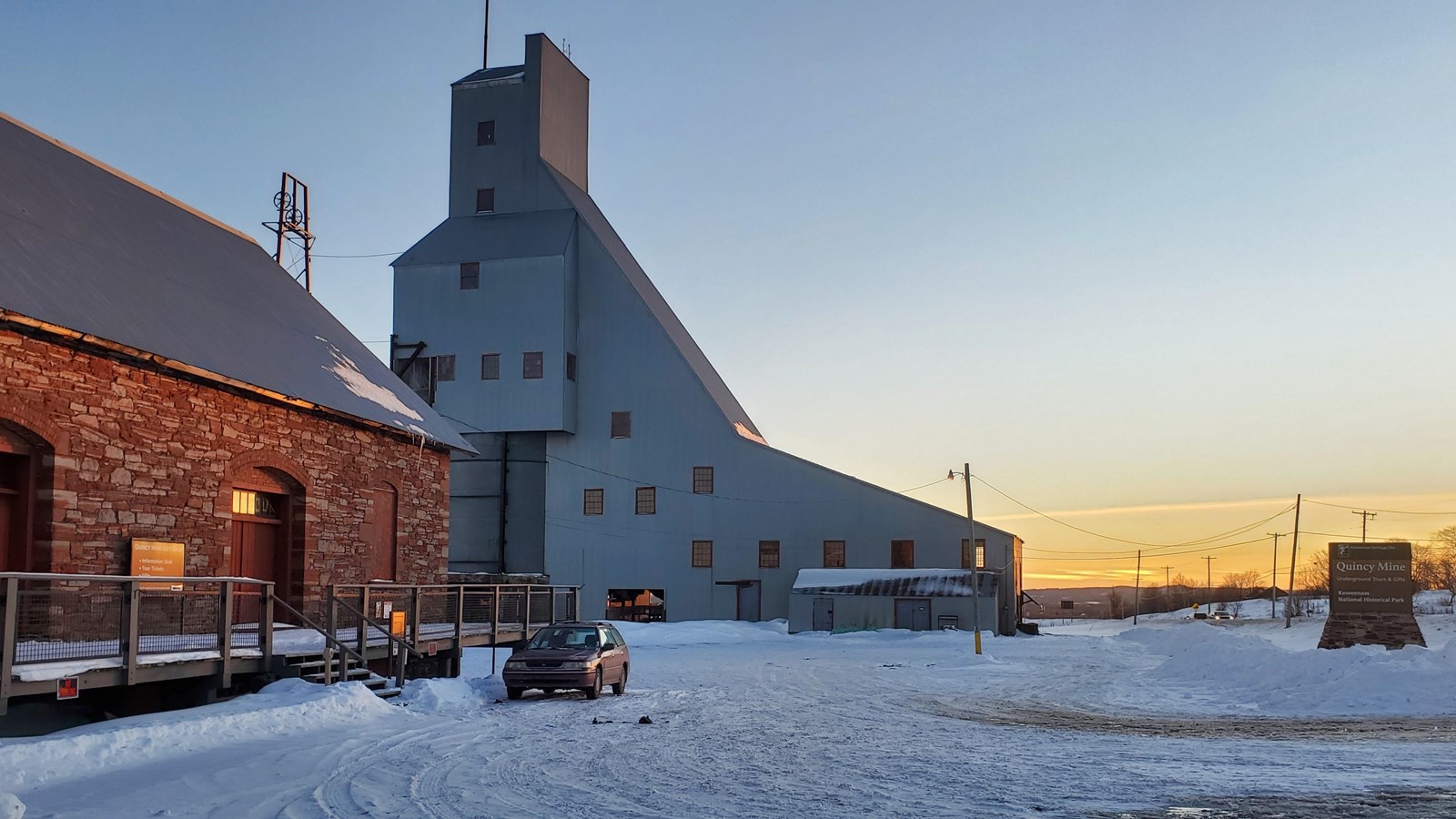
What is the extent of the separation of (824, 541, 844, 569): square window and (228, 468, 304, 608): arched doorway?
106 feet

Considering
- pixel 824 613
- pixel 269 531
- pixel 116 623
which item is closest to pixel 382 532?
pixel 269 531

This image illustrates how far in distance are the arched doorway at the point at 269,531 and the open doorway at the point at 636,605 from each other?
3075cm

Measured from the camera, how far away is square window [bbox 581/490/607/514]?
55403 millimetres

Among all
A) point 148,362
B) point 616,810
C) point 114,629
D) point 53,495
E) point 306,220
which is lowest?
point 616,810

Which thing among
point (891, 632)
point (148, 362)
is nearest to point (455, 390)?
point (891, 632)

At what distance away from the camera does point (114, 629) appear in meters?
15.4

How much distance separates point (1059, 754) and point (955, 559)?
131ft

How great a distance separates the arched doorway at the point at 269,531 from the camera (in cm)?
2392

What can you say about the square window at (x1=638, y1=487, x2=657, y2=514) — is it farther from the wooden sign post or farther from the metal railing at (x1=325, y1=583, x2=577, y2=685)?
the wooden sign post

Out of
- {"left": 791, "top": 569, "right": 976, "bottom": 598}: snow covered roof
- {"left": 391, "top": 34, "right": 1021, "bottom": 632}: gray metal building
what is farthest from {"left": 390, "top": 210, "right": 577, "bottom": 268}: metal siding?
{"left": 791, "top": 569, "right": 976, "bottom": 598}: snow covered roof

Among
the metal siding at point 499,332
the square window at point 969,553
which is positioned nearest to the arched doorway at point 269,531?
the metal siding at point 499,332

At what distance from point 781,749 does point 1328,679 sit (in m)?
13.8

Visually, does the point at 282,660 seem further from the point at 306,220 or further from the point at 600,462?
the point at 600,462

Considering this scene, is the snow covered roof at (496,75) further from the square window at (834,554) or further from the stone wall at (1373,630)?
the stone wall at (1373,630)
